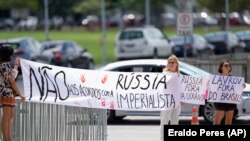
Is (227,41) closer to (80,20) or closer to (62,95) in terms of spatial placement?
(62,95)

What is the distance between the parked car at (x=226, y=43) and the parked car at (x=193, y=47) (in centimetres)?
51

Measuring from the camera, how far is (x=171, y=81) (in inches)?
617

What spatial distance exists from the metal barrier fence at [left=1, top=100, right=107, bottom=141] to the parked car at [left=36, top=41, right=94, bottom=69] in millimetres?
25749

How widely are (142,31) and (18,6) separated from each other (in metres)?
54.3

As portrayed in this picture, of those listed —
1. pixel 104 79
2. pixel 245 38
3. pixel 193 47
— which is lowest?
pixel 104 79

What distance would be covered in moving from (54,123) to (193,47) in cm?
3223

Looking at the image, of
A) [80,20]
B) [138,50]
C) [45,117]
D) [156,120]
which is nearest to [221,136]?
[45,117]

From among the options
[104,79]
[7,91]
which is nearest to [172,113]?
[104,79]

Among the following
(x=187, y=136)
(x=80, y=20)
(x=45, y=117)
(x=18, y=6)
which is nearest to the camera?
(x=187, y=136)

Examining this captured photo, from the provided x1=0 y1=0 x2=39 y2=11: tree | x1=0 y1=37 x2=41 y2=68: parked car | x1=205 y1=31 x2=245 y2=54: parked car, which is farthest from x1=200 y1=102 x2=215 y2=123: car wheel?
x1=0 y1=0 x2=39 y2=11: tree

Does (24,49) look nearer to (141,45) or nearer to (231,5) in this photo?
(141,45)

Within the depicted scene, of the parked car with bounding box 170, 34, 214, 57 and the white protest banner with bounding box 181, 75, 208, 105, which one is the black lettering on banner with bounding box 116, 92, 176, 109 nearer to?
the white protest banner with bounding box 181, 75, 208, 105

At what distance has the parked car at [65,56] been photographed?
134 feet

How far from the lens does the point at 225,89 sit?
15.8 m
